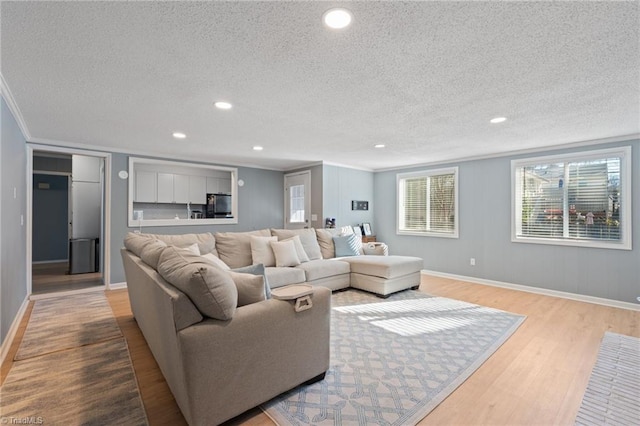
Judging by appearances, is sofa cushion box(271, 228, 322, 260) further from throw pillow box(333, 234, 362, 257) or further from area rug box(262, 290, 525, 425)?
area rug box(262, 290, 525, 425)

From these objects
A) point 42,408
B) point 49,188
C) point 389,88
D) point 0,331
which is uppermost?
point 389,88

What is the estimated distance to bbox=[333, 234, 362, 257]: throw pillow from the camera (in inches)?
191

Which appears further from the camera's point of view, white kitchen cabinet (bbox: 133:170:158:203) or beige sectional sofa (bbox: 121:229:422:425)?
white kitchen cabinet (bbox: 133:170:158:203)

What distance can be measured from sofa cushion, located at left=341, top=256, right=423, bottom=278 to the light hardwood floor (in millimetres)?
1138

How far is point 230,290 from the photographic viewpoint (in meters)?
1.66

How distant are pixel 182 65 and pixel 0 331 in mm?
2621

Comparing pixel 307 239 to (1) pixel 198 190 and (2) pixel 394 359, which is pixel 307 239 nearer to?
(2) pixel 394 359

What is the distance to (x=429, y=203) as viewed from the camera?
19.8ft

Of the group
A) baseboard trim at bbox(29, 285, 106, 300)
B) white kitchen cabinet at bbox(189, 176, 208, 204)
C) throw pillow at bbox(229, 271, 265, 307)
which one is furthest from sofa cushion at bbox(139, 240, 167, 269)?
white kitchen cabinet at bbox(189, 176, 208, 204)

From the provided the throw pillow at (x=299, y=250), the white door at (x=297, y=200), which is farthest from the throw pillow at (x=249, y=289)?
the white door at (x=297, y=200)

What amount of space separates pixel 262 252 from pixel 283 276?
513 millimetres

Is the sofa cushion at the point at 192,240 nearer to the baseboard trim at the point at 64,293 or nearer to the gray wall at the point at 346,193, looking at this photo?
the baseboard trim at the point at 64,293

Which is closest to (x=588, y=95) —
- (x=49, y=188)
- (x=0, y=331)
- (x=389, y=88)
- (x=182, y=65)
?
(x=389, y=88)

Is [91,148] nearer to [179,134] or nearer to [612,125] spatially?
[179,134]
